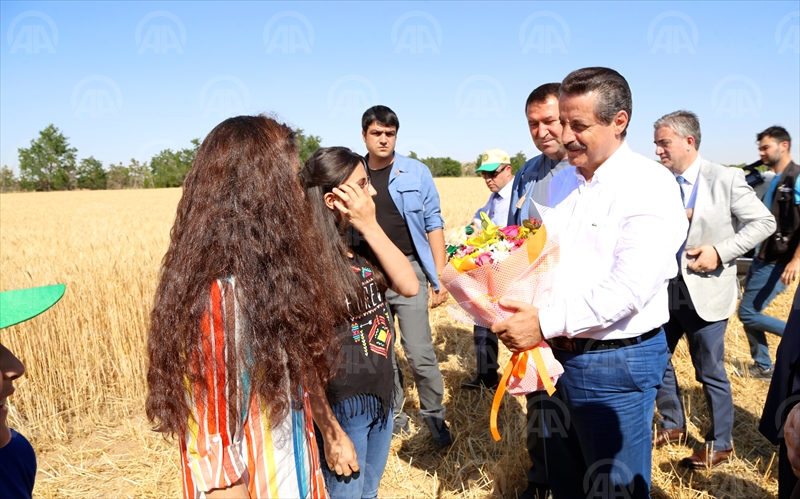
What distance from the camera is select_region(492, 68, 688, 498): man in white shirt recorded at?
196cm

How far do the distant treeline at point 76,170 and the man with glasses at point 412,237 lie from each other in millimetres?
60003

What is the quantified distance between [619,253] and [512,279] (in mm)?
427

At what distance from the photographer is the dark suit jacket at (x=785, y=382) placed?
184 centimetres

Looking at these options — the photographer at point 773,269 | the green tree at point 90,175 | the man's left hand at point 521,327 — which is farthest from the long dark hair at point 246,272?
the green tree at point 90,175

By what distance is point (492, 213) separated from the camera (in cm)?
514

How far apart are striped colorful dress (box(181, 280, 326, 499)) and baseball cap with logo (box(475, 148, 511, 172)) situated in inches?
166

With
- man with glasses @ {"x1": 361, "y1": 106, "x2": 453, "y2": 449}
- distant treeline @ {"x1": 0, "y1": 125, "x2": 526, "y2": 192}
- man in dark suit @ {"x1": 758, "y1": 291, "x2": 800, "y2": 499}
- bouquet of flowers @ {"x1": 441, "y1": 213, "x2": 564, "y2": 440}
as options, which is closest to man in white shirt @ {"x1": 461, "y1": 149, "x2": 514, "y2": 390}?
man with glasses @ {"x1": 361, "y1": 106, "x2": 453, "y2": 449}

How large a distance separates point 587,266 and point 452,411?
2.49 m

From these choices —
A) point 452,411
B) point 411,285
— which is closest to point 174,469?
point 452,411

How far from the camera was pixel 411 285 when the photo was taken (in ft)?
6.54

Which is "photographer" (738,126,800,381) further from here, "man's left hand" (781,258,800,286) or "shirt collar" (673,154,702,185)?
"shirt collar" (673,154,702,185)

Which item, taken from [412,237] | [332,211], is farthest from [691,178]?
[332,211]

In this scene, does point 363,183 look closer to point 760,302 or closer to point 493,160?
point 493,160

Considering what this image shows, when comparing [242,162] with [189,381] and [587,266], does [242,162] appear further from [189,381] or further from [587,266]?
[587,266]
